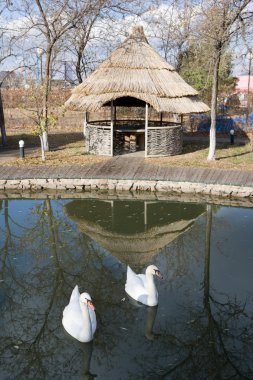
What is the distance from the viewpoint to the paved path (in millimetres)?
16188

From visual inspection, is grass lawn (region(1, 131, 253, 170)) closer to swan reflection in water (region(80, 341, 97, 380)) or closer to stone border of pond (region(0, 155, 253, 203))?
stone border of pond (region(0, 155, 253, 203))

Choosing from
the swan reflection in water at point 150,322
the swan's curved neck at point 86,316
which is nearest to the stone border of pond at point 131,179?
the swan reflection in water at point 150,322

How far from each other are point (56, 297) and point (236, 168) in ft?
36.3

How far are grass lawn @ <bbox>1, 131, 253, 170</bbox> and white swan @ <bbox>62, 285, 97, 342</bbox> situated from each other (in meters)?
11.5

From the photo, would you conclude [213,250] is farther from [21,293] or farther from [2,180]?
[2,180]

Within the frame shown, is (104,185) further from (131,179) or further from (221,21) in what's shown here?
(221,21)

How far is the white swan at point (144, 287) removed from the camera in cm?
820

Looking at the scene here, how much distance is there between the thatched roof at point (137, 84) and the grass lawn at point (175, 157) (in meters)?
2.18

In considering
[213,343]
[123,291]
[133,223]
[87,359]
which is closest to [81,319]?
[87,359]

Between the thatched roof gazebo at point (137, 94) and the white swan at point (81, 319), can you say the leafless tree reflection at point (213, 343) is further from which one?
the thatched roof gazebo at point (137, 94)

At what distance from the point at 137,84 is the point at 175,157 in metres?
3.79

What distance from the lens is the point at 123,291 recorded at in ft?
29.2

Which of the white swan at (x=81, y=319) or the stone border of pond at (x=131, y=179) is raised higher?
the stone border of pond at (x=131, y=179)

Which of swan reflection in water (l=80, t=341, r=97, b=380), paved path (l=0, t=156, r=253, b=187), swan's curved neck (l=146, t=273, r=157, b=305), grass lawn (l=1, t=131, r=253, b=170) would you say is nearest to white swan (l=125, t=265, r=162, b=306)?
swan's curved neck (l=146, t=273, r=157, b=305)
